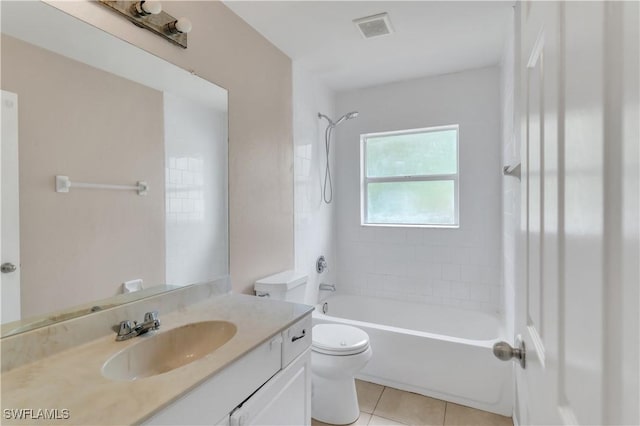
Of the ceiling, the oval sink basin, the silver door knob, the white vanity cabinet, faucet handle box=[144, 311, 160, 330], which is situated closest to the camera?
the white vanity cabinet

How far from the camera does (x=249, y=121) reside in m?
2.06

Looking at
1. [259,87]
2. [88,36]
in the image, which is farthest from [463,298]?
[88,36]

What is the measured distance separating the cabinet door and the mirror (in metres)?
0.66

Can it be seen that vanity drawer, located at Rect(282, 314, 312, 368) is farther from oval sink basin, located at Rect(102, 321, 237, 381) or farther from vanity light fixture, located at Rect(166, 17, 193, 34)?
vanity light fixture, located at Rect(166, 17, 193, 34)

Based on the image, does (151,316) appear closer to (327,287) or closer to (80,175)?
(80,175)

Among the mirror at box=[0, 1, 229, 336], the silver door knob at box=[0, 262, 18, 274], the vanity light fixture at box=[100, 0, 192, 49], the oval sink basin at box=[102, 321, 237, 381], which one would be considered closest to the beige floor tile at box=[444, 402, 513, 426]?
the oval sink basin at box=[102, 321, 237, 381]

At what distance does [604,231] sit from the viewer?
0.36 m

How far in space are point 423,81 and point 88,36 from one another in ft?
8.50

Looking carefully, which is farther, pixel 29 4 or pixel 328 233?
pixel 328 233

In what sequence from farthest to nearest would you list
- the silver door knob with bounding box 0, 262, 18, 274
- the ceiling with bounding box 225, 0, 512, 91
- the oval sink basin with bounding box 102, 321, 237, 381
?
the ceiling with bounding box 225, 0, 512, 91, the oval sink basin with bounding box 102, 321, 237, 381, the silver door knob with bounding box 0, 262, 18, 274

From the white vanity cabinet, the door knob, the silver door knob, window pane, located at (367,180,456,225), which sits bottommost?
the white vanity cabinet

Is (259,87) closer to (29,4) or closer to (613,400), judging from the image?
(29,4)

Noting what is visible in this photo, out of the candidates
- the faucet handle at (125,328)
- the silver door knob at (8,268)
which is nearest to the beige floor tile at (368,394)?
the faucet handle at (125,328)

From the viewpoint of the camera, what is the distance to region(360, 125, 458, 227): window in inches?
117
